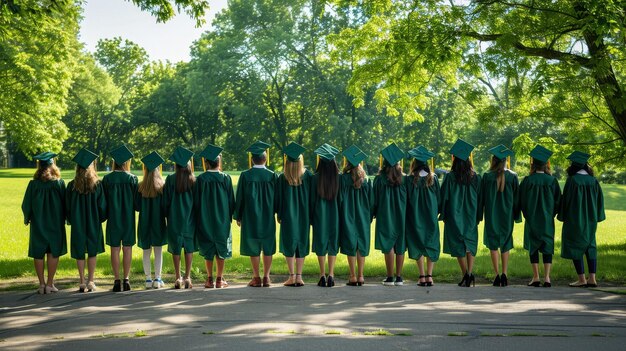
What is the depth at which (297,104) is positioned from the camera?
2099 inches

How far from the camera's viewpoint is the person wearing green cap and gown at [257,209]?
9789mm

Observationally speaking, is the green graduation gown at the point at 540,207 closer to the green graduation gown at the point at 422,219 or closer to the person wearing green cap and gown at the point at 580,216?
the person wearing green cap and gown at the point at 580,216

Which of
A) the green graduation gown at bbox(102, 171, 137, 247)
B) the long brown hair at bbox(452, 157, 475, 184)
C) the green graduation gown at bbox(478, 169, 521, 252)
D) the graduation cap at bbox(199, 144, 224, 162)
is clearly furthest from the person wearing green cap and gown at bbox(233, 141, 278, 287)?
the green graduation gown at bbox(478, 169, 521, 252)

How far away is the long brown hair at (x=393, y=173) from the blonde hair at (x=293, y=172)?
1230 millimetres

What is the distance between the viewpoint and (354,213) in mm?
9953

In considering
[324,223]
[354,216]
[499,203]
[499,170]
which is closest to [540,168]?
[499,170]

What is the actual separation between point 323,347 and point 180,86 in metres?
52.5

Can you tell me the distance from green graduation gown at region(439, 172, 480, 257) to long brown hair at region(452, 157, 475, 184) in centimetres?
5

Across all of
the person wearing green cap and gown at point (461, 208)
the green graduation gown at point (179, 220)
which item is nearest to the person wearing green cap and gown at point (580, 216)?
the person wearing green cap and gown at point (461, 208)

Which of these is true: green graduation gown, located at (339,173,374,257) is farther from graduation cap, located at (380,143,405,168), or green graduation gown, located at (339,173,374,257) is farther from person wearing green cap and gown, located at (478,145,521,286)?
person wearing green cap and gown, located at (478,145,521,286)

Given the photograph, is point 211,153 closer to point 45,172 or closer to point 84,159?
point 84,159

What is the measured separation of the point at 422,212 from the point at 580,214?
94.1 inches

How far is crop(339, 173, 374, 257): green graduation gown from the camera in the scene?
9.87 m

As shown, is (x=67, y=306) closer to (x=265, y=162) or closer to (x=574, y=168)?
(x=265, y=162)
